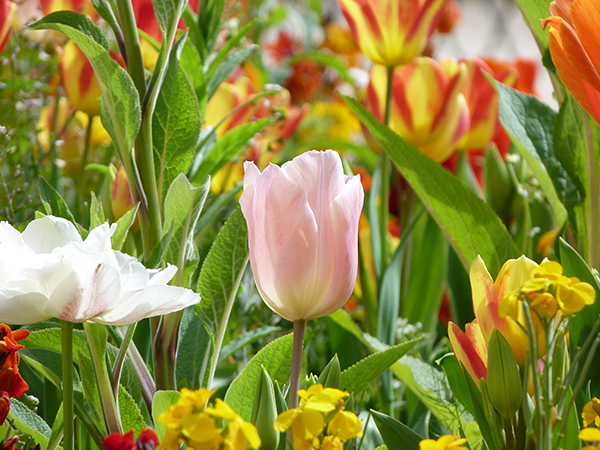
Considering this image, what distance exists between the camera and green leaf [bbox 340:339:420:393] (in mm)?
325

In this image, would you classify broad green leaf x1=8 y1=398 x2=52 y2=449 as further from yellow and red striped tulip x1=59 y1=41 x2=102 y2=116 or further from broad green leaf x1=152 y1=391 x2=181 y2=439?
yellow and red striped tulip x1=59 y1=41 x2=102 y2=116

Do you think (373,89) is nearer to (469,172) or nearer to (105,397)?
(469,172)

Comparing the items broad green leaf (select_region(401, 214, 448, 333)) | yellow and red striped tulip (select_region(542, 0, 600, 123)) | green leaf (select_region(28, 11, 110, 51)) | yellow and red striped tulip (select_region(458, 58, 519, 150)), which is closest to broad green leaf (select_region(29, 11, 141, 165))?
green leaf (select_region(28, 11, 110, 51))

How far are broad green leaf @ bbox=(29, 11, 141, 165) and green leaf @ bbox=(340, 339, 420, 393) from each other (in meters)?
0.16

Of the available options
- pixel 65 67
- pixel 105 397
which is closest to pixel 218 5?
pixel 65 67

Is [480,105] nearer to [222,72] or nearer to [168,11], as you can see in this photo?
[222,72]

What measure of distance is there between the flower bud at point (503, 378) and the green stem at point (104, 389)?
0.17 meters

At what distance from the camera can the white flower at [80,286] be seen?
25 centimetres

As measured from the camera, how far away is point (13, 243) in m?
0.27

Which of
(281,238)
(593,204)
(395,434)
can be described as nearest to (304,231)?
(281,238)

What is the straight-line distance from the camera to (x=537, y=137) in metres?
0.47

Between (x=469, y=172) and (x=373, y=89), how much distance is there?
22 centimetres

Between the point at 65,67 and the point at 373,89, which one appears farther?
the point at 373,89

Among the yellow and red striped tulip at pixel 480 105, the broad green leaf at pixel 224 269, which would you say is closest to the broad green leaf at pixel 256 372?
the broad green leaf at pixel 224 269
